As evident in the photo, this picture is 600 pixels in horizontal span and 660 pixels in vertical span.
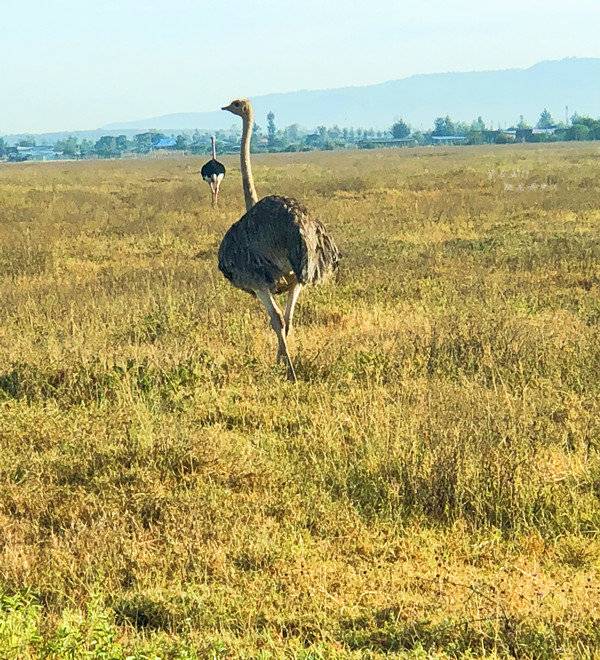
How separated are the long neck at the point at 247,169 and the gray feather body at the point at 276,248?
0.84m

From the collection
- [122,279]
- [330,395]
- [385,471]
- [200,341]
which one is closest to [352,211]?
[122,279]

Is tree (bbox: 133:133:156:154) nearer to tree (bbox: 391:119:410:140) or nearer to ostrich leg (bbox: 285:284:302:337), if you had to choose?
tree (bbox: 391:119:410:140)

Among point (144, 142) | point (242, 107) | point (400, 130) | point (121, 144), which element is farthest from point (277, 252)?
point (144, 142)

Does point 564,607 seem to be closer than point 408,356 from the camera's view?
Yes

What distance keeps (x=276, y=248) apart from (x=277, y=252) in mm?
33

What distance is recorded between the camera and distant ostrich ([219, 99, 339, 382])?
792 centimetres

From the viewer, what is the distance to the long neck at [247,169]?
9.23 meters

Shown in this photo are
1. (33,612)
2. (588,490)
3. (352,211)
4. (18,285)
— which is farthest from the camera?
(352,211)

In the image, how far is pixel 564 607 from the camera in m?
4.22

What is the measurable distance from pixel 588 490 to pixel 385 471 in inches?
41.1

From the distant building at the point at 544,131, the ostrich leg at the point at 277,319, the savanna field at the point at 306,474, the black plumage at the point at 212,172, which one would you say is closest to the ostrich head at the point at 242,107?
the savanna field at the point at 306,474

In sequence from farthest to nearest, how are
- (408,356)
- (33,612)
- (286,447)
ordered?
1. (408,356)
2. (286,447)
3. (33,612)

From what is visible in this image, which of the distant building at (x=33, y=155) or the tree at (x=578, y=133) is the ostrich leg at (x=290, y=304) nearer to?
the tree at (x=578, y=133)

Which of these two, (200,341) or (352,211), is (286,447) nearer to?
(200,341)
